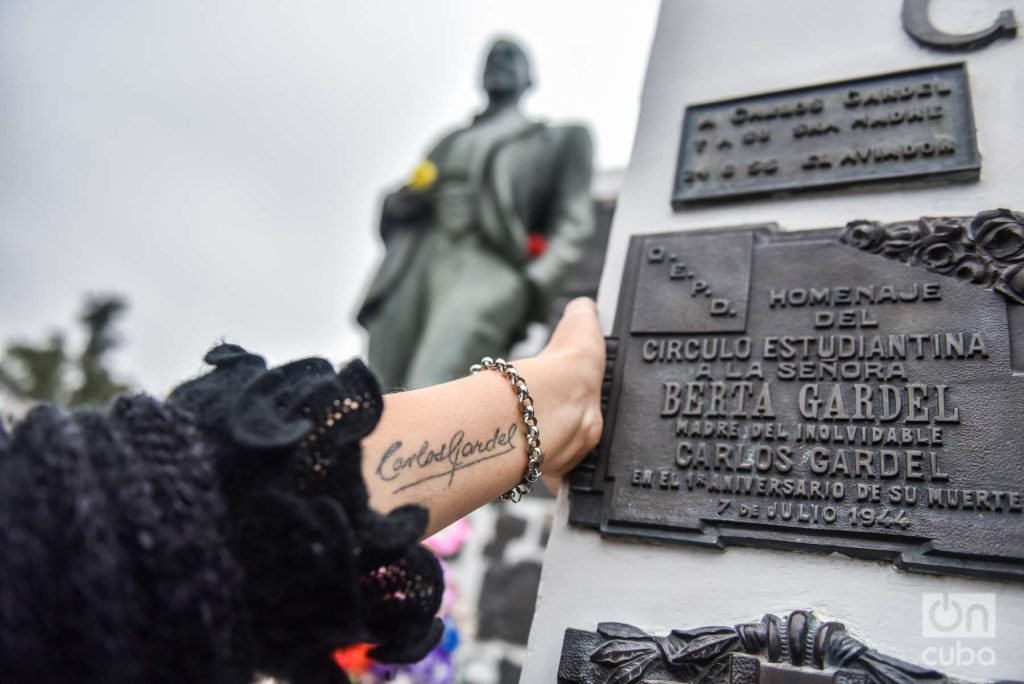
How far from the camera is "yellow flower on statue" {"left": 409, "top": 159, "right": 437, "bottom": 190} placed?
12.3ft

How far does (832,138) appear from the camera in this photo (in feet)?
5.21

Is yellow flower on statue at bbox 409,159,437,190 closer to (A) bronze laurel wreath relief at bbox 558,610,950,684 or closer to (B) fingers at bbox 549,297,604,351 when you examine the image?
(B) fingers at bbox 549,297,604,351

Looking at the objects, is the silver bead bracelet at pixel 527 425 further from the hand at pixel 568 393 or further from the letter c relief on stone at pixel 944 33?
the letter c relief on stone at pixel 944 33

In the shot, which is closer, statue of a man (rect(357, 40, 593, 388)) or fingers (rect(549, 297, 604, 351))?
fingers (rect(549, 297, 604, 351))

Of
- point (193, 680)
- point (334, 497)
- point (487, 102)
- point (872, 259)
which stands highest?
point (487, 102)

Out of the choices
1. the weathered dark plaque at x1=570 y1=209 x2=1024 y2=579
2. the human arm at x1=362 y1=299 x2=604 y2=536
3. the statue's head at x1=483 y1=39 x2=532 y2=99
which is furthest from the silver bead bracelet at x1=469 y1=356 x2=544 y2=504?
the statue's head at x1=483 y1=39 x2=532 y2=99

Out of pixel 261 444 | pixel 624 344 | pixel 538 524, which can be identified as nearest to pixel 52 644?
pixel 261 444

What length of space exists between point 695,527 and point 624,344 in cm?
40

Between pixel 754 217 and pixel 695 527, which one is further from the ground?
pixel 754 217

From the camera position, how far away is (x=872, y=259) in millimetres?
1413

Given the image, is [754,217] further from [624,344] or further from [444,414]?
[444,414]

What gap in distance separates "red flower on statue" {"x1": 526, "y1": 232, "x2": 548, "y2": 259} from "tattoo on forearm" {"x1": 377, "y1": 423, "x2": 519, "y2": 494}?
96.1 inches

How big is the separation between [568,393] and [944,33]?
1053 mm

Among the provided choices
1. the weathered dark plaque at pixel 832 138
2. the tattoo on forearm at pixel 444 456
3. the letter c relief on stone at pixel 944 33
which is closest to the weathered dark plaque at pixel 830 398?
the weathered dark plaque at pixel 832 138
